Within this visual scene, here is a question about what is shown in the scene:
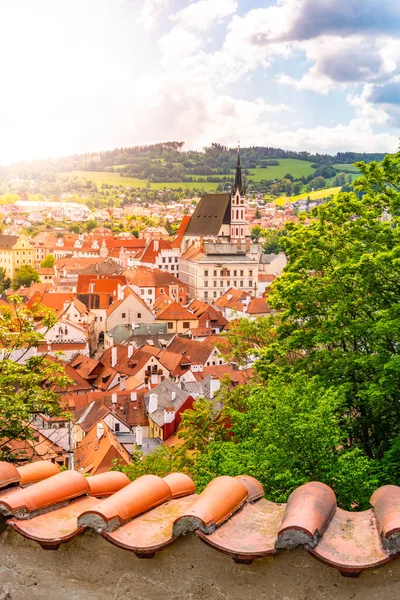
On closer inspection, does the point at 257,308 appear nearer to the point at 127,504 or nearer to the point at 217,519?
the point at 127,504

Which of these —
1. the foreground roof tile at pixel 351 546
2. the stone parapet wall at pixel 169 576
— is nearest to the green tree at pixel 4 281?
the stone parapet wall at pixel 169 576

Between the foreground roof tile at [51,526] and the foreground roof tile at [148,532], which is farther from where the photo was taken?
the foreground roof tile at [51,526]

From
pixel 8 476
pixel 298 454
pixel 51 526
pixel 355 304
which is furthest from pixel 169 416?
pixel 51 526

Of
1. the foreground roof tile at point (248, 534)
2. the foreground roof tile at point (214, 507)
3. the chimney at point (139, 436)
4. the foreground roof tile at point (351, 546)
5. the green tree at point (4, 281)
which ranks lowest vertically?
the green tree at point (4, 281)

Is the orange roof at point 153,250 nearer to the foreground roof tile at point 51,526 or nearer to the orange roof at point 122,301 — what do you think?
the orange roof at point 122,301

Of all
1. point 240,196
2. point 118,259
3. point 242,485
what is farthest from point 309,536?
point 118,259

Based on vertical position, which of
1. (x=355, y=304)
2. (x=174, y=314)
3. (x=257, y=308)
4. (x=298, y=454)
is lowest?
(x=257, y=308)
